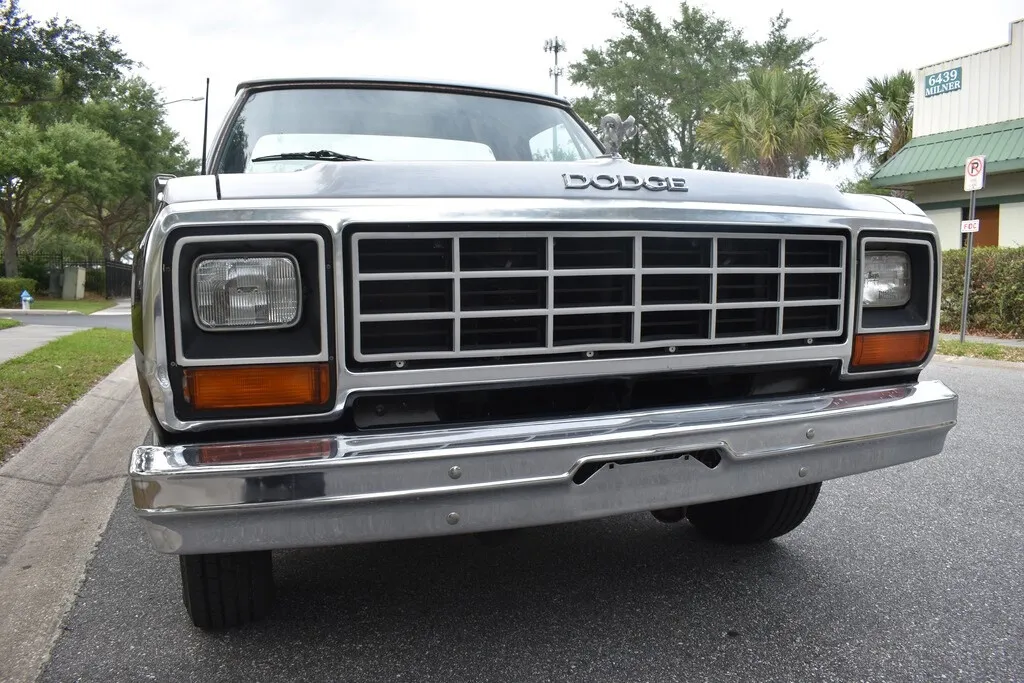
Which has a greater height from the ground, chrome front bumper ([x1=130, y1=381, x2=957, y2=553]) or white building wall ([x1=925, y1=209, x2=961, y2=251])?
white building wall ([x1=925, y1=209, x2=961, y2=251])

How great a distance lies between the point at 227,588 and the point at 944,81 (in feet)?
59.6

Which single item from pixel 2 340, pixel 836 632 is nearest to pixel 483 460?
pixel 836 632

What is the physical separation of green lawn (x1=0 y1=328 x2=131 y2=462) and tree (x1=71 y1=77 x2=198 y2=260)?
2000cm

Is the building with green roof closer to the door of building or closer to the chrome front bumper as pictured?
the door of building

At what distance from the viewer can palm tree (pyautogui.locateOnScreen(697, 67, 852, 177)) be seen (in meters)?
21.0

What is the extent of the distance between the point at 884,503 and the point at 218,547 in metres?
3.01

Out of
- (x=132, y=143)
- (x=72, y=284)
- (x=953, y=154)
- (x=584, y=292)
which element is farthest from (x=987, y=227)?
(x=132, y=143)

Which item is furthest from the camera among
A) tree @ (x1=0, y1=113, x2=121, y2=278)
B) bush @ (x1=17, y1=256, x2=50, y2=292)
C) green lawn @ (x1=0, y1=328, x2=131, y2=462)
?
bush @ (x1=17, y1=256, x2=50, y2=292)

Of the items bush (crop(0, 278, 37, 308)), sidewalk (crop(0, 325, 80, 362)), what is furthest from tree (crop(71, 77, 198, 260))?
sidewalk (crop(0, 325, 80, 362))

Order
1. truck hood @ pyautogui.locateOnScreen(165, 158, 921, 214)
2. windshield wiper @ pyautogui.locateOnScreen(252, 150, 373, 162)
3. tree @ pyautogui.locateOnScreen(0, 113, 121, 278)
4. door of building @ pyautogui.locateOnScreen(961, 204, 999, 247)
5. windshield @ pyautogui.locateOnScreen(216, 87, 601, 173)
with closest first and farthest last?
truck hood @ pyautogui.locateOnScreen(165, 158, 921, 214) → windshield wiper @ pyautogui.locateOnScreen(252, 150, 373, 162) → windshield @ pyautogui.locateOnScreen(216, 87, 601, 173) → door of building @ pyautogui.locateOnScreen(961, 204, 999, 247) → tree @ pyautogui.locateOnScreen(0, 113, 121, 278)

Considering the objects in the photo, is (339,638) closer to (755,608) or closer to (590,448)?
(590,448)

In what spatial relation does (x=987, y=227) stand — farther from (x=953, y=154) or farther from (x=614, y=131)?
(x=614, y=131)

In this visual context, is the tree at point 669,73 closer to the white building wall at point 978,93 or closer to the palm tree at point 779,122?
the palm tree at point 779,122

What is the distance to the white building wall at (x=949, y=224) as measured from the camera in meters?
16.6
